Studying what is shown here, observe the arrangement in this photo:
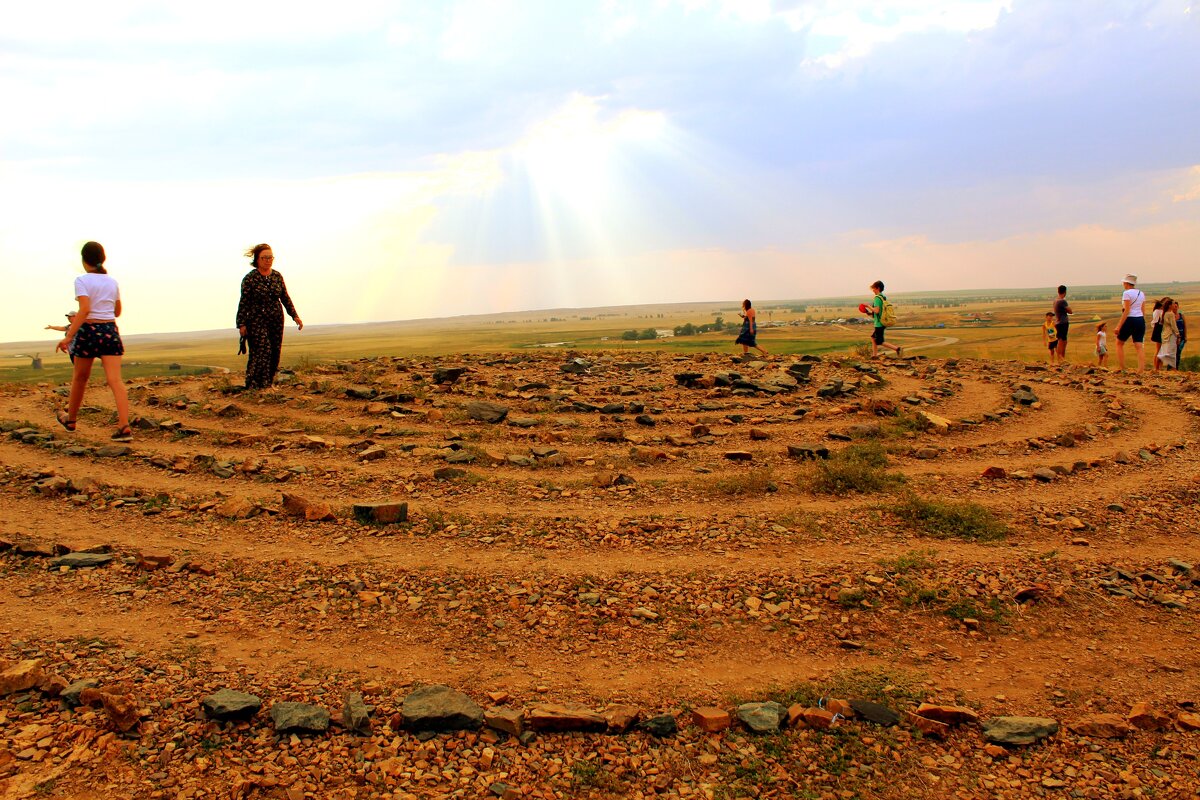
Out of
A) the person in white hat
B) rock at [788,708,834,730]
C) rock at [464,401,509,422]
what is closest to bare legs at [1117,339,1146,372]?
the person in white hat

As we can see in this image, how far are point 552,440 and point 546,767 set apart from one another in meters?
8.03

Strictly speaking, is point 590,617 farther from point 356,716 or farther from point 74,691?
point 74,691

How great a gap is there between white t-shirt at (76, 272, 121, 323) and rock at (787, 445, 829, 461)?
10701 millimetres

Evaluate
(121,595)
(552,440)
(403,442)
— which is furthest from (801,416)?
(121,595)

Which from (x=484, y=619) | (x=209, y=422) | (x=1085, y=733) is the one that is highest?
(x=209, y=422)

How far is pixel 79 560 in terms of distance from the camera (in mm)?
6473

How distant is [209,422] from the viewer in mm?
12781

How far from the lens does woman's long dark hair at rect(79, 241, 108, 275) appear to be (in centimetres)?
1063

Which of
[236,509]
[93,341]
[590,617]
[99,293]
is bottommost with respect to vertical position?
[590,617]

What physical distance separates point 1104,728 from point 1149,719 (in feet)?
1.14

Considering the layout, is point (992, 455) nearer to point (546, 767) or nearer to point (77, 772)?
point (546, 767)

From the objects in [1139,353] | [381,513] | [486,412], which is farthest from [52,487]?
[1139,353]

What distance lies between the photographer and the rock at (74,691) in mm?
4391

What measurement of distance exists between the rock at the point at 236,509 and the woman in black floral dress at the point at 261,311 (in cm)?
724
